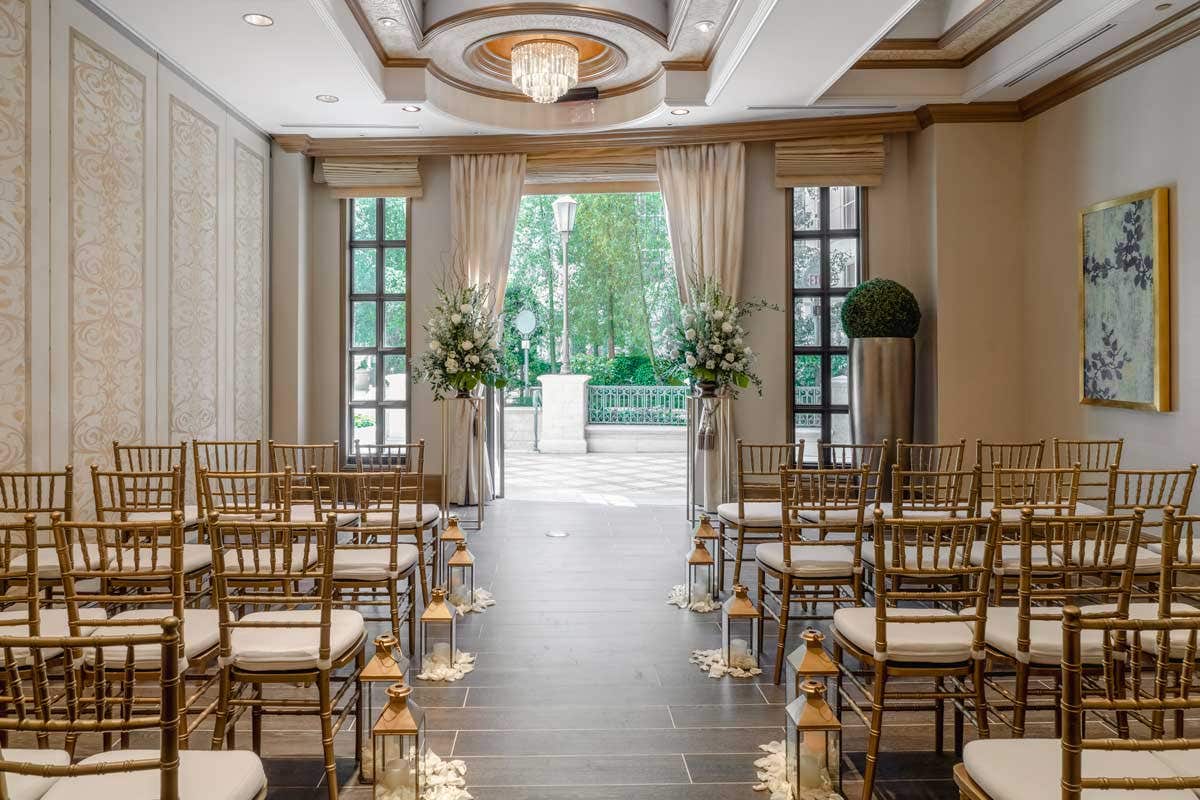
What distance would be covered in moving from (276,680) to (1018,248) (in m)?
6.71

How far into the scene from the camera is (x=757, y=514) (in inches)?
173

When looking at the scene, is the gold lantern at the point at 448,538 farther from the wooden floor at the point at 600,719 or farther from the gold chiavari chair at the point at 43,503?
the gold chiavari chair at the point at 43,503

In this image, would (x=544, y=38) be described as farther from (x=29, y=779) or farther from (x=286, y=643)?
(x=29, y=779)

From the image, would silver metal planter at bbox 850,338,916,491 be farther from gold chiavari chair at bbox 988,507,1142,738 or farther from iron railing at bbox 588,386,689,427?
iron railing at bbox 588,386,689,427

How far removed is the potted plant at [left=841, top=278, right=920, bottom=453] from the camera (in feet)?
21.6

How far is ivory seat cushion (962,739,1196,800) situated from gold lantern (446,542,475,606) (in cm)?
298

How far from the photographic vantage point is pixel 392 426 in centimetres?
796

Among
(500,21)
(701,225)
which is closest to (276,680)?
Answer: (500,21)

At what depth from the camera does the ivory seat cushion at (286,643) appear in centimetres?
245

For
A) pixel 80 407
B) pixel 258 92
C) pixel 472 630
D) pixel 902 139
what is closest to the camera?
pixel 472 630

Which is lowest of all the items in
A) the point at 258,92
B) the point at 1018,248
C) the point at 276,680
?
the point at 276,680

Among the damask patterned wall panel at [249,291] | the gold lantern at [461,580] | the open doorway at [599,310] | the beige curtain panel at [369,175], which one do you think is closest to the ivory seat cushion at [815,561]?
the gold lantern at [461,580]

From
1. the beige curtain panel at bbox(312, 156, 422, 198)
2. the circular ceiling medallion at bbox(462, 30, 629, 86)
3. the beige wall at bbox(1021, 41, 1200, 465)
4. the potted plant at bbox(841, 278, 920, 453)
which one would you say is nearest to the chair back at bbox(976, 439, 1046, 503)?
the beige wall at bbox(1021, 41, 1200, 465)

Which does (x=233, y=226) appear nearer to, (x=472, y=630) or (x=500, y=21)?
(x=500, y=21)
